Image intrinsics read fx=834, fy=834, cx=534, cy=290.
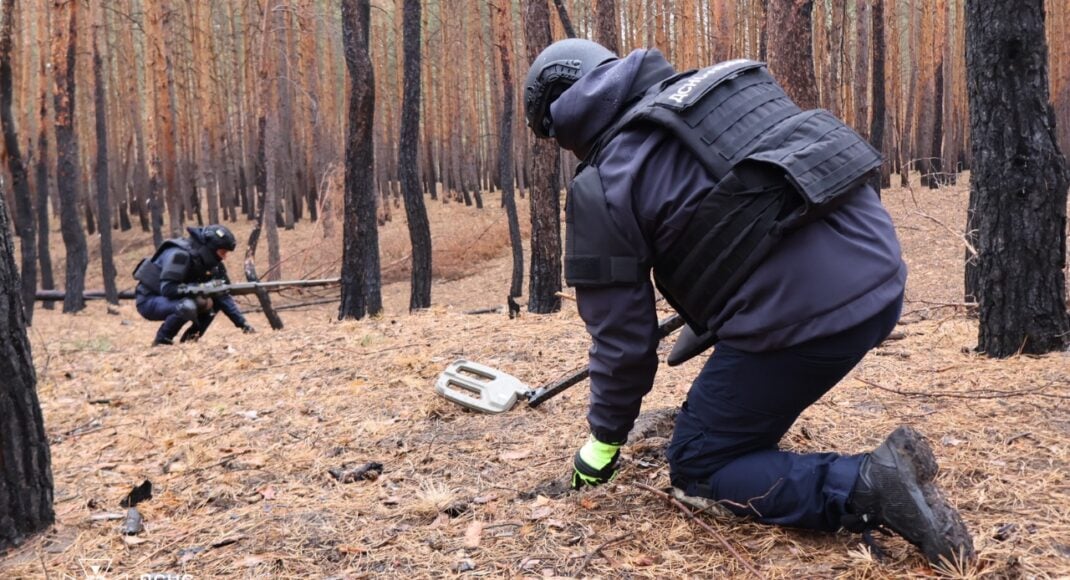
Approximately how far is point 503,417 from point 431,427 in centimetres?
35

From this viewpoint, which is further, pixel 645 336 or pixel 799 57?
pixel 799 57

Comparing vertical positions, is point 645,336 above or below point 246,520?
above

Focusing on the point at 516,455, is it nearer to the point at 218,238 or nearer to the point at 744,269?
the point at 744,269

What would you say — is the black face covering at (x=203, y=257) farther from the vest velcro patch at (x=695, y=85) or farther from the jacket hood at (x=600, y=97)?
the vest velcro patch at (x=695, y=85)

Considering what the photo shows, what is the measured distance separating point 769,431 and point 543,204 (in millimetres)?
5850

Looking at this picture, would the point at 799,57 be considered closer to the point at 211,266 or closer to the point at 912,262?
the point at 211,266

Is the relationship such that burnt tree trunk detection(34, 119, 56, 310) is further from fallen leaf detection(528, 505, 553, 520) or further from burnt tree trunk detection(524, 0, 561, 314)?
fallen leaf detection(528, 505, 553, 520)

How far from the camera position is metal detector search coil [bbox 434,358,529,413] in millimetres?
4148

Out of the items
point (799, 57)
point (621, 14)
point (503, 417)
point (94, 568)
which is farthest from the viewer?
point (621, 14)

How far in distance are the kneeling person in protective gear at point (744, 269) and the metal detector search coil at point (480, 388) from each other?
162 centimetres

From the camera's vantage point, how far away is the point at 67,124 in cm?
1284

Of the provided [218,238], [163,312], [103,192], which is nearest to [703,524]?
[218,238]

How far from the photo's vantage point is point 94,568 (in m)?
2.63

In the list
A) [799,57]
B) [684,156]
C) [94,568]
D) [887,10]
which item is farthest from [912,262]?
[94,568]
